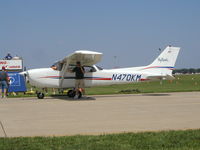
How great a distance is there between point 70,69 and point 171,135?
Answer: 10.3 m

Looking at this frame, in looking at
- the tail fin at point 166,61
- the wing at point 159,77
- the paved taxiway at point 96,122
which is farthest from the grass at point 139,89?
the paved taxiway at point 96,122

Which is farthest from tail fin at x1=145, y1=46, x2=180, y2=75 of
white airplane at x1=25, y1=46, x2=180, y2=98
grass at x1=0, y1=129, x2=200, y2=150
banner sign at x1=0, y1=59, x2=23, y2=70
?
banner sign at x1=0, y1=59, x2=23, y2=70

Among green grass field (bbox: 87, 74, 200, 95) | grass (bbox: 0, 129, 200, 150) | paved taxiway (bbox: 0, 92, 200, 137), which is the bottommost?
green grass field (bbox: 87, 74, 200, 95)

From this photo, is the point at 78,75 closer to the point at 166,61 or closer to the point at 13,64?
the point at 166,61

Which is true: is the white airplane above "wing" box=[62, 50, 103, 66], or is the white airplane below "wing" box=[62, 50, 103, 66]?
below

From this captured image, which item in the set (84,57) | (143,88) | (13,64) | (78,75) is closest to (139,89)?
(143,88)

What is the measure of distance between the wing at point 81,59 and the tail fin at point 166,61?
12.4 feet

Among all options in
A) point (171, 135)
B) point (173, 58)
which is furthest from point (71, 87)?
point (171, 135)

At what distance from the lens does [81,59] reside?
49.2 feet

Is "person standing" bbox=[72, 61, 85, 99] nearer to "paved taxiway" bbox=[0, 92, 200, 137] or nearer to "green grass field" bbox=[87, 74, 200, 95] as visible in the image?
"green grass field" bbox=[87, 74, 200, 95]

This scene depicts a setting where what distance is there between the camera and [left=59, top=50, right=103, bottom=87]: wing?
13.8 metres

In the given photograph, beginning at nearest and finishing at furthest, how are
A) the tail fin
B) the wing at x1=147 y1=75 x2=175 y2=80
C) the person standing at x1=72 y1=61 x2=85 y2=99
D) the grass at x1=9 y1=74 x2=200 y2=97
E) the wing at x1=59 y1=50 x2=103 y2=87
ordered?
the wing at x1=59 y1=50 x2=103 y2=87 < the person standing at x1=72 y1=61 x2=85 y2=99 < the wing at x1=147 y1=75 x2=175 y2=80 < the tail fin < the grass at x1=9 y1=74 x2=200 y2=97

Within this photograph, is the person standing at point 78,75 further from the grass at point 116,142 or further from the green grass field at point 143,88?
the grass at point 116,142

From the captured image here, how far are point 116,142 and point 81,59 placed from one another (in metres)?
9.97
